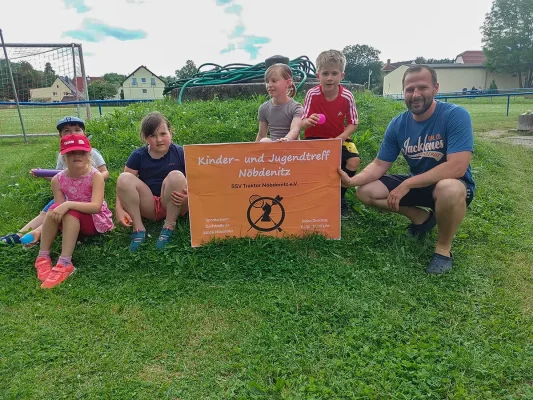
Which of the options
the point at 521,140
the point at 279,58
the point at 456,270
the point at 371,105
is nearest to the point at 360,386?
the point at 456,270

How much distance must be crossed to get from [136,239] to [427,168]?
238 cm

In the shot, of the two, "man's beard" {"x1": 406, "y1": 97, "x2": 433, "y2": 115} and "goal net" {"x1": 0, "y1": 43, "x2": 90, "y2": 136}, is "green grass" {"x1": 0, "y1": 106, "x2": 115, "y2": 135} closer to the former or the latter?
"goal net" {"x1": 0, "y1": 43, "x2": 90, "y2": 136}

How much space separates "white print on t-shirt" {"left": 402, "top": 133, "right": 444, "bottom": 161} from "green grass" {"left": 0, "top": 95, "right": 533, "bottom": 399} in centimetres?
69

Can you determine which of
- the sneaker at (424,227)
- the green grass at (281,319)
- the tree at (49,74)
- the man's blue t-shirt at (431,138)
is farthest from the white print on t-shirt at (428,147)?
the tree at (49,74)

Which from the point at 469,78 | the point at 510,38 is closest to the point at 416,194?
the point at 469,78

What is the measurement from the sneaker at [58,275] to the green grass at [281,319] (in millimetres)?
59

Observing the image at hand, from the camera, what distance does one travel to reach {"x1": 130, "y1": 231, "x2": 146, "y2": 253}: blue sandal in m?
3.42

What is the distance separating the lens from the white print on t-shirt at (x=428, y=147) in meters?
3.21

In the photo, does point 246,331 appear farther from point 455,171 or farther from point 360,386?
point 455,171

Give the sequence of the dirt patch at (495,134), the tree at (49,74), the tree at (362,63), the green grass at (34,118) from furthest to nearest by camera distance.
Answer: the tree at (362,63) < the green grass at (34,118) < the tree at (49,74) < the dirt patch at (495,134)

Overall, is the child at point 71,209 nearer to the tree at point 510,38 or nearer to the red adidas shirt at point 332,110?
the red adidas shirt at point 332,110

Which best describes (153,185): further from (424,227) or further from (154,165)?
(424,227)

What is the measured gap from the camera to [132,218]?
3523mm

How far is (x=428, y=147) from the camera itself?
128 inches
